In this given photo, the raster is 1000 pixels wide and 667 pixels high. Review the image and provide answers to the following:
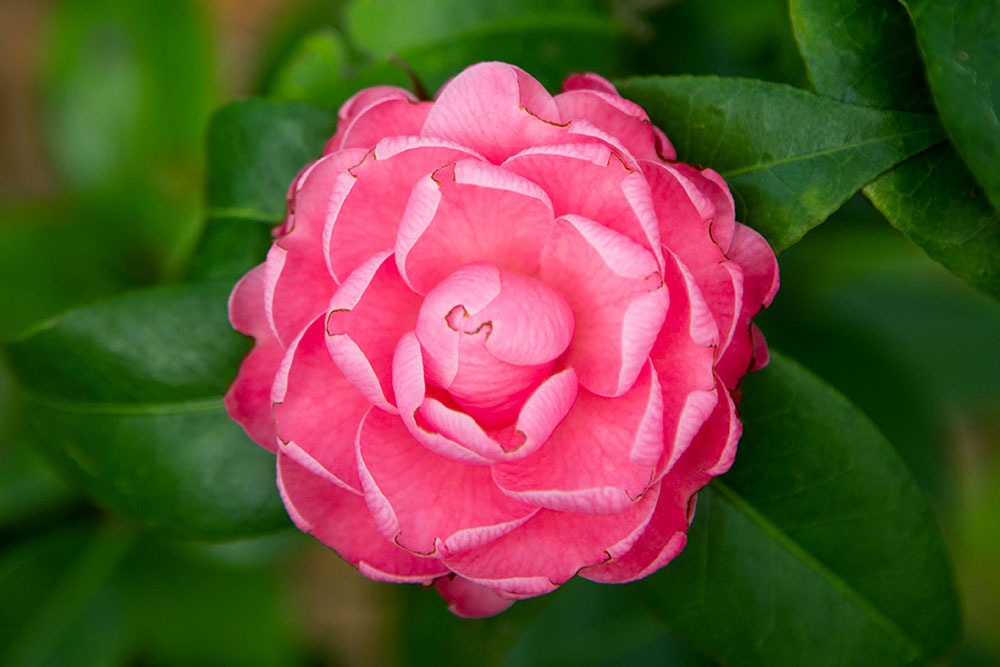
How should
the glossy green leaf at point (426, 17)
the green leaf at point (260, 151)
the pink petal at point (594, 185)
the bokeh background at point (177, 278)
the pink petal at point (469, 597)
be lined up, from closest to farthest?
the pink petal at point (594, 185) < the pink petal at point (469, 597) < the green leaf at point (260, 151) < the glossy green leaf at point (426, 17) < the bokeh background at point (177, 278)

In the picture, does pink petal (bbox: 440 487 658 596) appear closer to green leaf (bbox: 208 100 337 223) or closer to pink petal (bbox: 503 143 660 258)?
pink petal (bbox: 503 143 660 258)

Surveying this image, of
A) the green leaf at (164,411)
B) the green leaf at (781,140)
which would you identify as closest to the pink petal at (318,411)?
the green leaf at (164,411)

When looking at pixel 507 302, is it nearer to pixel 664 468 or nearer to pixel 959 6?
pixel 664 468

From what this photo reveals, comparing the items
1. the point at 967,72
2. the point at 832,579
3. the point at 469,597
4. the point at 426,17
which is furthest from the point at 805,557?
the point at 426,17

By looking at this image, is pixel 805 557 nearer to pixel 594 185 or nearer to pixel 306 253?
pixel 594 185

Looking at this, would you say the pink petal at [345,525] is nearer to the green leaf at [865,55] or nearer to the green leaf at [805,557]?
the green leaf at [805,557]

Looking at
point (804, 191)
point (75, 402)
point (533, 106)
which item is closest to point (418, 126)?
point (533, 106)
